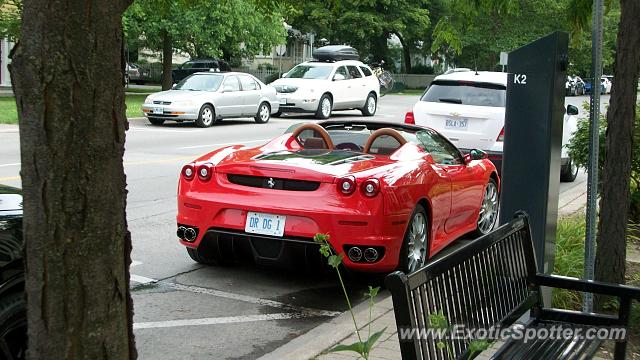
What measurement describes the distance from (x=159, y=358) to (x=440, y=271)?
224cm

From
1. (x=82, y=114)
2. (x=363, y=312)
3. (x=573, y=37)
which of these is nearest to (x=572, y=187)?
(x=573, y=37)

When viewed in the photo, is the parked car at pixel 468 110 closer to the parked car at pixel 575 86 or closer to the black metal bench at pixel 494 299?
the black metal bench at pixel 494 299

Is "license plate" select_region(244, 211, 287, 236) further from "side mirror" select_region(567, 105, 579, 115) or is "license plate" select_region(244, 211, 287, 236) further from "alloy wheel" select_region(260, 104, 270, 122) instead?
"alloy wheel" select_region(260, 104, 270, 122)

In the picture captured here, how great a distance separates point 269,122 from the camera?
2619 cm

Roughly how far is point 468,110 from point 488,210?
4.00 metres

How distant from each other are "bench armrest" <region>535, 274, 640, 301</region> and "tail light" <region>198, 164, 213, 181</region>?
298 cm

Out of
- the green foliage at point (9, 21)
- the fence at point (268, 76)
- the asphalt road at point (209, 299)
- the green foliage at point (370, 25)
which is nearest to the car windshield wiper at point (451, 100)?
the asphalt road at point (209, 299)

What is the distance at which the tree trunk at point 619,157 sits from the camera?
5371 millimetres

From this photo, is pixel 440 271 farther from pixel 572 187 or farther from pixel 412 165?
pixel 572 187

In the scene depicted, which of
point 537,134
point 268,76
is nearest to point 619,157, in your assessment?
point 537,134

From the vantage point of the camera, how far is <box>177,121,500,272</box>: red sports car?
632 cm

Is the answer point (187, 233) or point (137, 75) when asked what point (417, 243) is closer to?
point (187, 233)

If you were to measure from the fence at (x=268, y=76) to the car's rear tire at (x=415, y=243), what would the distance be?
39.9 m

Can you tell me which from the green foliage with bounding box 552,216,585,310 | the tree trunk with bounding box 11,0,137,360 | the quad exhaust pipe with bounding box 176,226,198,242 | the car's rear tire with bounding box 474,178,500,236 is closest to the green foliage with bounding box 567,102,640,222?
the green foliage with bounding box 552,216,585,310
